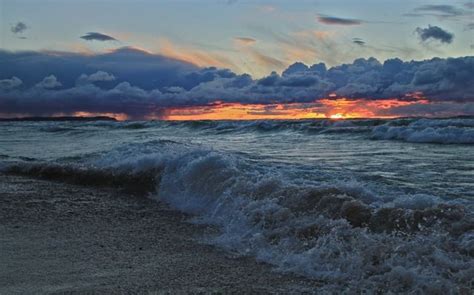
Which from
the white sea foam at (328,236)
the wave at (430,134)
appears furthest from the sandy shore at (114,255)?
the wave at (430,134)

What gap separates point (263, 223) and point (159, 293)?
2.02 meters

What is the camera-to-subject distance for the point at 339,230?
15.3 ft

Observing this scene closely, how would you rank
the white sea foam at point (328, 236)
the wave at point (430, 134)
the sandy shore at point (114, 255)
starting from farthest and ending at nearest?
the wave at point (430, 134), the sandy shore at point (114, 255), the white sea foam at point (328, 236)

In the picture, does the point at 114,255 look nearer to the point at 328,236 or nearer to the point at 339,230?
the point at 328,236

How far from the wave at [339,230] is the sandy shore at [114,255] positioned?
322 mm

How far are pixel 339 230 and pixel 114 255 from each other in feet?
7.42

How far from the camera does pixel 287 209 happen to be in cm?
551

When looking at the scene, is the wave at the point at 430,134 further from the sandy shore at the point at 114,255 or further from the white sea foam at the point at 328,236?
the sandy shore at the point at 114,255

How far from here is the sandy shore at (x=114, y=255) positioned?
383 centimetres

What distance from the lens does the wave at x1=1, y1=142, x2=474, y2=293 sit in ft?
12.3

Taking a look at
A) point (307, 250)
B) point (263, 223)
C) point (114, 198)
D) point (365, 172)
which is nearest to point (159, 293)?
point (307, 250)

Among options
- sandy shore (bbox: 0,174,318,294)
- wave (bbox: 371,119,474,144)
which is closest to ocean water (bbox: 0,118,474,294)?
sandy shore (bbox: 0,174,318,294)

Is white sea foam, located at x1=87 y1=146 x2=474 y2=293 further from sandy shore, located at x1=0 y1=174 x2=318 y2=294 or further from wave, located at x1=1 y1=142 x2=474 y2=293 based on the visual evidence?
sandy shore, located at x1=0 y1=174 x2=318 y2=294

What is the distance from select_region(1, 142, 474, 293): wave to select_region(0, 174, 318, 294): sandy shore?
322mm
